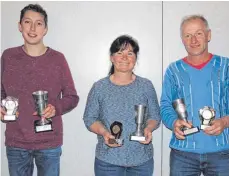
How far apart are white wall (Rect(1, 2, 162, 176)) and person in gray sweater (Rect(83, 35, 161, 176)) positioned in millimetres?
407

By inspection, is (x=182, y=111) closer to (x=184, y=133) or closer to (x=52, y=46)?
(x=184, y=133)

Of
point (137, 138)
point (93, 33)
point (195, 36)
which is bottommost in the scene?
point (137, 138)

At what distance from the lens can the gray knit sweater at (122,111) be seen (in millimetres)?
2059

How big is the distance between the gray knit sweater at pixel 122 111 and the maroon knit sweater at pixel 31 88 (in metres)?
0.23

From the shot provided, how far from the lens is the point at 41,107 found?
2.06m

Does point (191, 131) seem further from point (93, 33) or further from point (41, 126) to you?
point (93, 33)

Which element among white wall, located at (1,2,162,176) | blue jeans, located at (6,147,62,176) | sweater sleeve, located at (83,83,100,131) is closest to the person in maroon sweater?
blue jeans, located at (6,147,62,176)

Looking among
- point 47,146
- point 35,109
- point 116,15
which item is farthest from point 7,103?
point 116,15

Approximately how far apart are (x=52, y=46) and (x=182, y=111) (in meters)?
1.20

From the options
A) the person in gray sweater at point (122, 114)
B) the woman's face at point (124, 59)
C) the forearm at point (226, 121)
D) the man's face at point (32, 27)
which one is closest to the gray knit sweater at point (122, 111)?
the person in gray sweater at point (122, 114)

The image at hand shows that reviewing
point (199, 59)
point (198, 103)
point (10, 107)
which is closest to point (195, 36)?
point (199, 59)

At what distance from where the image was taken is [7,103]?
6.81 ft

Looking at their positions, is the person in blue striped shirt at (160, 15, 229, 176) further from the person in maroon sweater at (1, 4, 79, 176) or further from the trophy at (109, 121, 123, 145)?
the person in maroon sweater at (1, 4, 79, 176)

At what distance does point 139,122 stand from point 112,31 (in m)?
0.88
